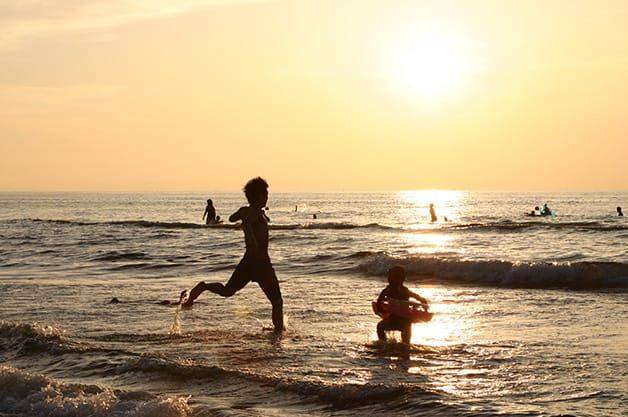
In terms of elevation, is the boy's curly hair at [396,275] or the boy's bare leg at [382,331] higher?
the boy's curly hair at [396,275]

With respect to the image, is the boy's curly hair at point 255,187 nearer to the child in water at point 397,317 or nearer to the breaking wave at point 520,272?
the child in water at point 397,317

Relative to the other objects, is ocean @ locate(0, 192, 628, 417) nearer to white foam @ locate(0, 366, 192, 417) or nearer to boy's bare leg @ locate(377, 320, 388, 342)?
white foam @ locate(0, 366, 192, 417)

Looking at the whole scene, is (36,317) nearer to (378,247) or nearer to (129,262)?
(129,262)

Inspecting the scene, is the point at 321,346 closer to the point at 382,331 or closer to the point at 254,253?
the point at 382,331

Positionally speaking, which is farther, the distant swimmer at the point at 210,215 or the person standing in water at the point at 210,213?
the distant swimmer at the point at 210,215

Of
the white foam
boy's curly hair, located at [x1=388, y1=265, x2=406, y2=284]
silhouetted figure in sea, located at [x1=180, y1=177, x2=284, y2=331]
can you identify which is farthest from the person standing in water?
the white foam

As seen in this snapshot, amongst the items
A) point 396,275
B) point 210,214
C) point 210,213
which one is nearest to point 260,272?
point 396,275

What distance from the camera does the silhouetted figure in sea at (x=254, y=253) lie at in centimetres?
1219

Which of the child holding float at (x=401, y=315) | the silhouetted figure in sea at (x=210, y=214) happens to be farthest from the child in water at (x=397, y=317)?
the silhouetted figure in sea at (x=210, y=214)

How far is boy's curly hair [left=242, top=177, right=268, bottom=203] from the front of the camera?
39.8 feet

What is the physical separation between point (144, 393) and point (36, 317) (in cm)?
703

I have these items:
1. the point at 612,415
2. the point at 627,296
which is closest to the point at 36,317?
the point at 612,415

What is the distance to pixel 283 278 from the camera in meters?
23.5

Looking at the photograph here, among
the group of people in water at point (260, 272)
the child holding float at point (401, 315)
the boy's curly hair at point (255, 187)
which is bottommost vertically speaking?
the child holding float at point (401, 315)
